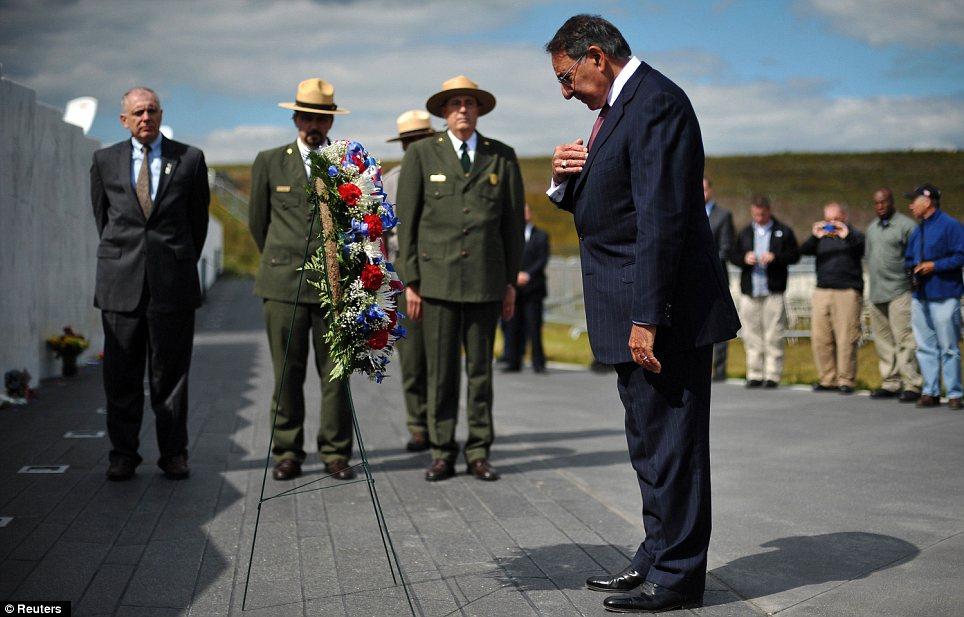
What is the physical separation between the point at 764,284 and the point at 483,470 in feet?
24.3

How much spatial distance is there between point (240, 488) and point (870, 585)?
3.93 metres

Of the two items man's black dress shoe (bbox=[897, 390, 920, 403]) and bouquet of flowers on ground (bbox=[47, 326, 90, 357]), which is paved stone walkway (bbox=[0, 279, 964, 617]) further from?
bouquet of flowers on ground (bbox=[47, 326, 90, 357])

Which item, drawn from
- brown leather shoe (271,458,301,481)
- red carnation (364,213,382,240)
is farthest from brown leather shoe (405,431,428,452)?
red carnation (364,213,382,240)

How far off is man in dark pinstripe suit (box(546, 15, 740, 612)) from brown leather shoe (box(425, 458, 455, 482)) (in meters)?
2.71

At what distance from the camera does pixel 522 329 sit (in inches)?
623

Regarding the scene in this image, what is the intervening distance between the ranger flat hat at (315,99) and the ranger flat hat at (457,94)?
27.8 inches

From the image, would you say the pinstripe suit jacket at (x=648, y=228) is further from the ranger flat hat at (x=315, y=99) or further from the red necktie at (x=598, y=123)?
the ranger flat hat at (x=315, y=99)

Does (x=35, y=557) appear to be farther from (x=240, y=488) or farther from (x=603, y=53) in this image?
(x=603, y=53)

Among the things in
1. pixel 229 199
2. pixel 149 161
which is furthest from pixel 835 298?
pixel 229 199

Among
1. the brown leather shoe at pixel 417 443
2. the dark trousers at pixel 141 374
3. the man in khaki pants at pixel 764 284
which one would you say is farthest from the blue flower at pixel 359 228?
the man in khaki pants at pixel 764 284

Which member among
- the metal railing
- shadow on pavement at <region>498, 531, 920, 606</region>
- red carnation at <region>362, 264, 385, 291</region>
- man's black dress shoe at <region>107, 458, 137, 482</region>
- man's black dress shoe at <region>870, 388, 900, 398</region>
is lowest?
man's black dress shoe at <region>870, 388, 900, 398</region>

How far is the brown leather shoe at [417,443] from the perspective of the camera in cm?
839

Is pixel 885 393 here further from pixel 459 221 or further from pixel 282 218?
pixel 282 218

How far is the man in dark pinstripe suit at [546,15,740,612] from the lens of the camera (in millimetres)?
4246
